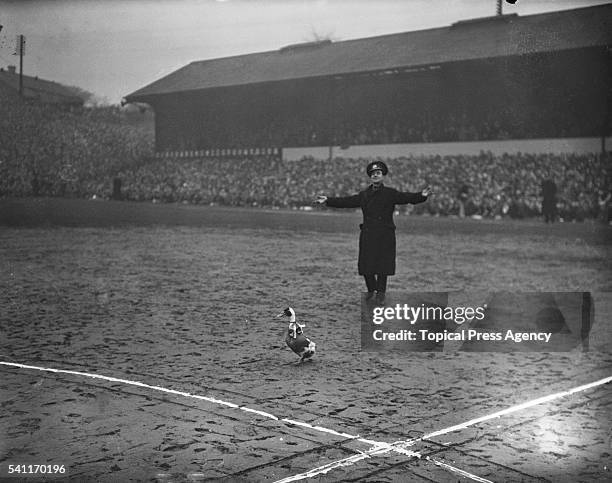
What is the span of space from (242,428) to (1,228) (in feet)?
52.5

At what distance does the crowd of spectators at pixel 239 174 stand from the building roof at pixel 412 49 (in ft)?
12.4

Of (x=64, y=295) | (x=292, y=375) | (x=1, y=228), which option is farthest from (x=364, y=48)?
(x=292, y=375)

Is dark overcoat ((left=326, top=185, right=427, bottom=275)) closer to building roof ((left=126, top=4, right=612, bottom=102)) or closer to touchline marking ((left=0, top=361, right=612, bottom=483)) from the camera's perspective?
touchline marking ((left=0, top=361, right=612, bottom=483))

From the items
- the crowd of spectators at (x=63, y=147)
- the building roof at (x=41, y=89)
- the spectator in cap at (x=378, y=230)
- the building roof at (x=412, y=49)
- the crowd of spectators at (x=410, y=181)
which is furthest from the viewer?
the building roof at (x=412, y=49)

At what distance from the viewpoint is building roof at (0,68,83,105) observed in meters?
11.5

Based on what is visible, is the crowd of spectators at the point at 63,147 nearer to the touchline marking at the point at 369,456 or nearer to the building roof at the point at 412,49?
the building roof at the point at 412,49

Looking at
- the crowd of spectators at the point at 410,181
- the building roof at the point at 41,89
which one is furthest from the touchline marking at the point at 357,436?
the crowd of spectators at the point at 410,181

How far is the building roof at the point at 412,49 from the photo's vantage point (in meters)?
22.2

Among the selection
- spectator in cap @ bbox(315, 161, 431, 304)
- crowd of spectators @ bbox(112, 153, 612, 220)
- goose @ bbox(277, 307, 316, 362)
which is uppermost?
crowd of spectators @ bbox(112, 153, 612, 220)

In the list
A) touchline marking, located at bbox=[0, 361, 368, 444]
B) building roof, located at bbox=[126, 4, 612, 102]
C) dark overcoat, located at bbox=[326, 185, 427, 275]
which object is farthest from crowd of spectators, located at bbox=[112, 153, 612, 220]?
touchline marking, located at bbox=[0, 361, 368, 444]

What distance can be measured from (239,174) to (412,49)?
10.1m

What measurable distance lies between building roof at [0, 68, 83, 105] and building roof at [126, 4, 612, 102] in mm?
12052

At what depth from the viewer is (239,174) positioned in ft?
101

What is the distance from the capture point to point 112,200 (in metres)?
33.2
